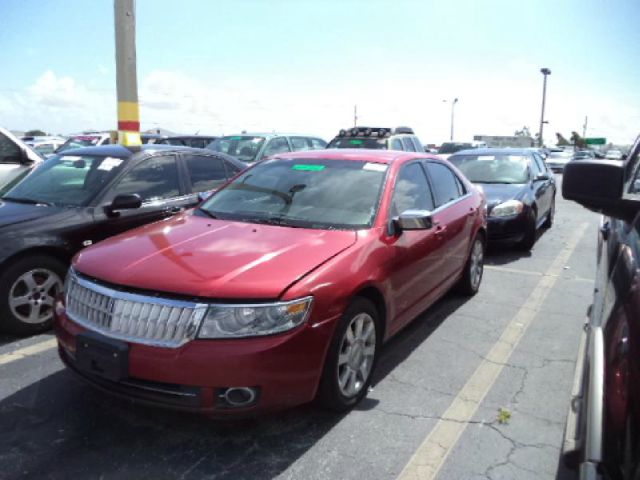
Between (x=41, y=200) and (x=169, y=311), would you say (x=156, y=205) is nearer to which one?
(x=41, y=200)

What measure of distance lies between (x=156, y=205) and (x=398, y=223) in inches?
108

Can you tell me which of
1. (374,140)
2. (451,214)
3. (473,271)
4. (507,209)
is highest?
(374,140)

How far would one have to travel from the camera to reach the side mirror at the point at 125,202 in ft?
15.5

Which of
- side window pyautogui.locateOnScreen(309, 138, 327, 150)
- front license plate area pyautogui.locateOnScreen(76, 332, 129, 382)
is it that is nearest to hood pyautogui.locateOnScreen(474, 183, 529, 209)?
side window pyautogui.locateOnScreen(309, 138, 327, 150)

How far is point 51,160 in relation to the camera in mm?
5559

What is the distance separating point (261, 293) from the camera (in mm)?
2684

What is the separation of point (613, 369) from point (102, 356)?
233 cm

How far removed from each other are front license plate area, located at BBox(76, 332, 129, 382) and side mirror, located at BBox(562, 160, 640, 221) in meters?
2.28

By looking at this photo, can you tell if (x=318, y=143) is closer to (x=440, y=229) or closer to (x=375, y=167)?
(x=440, y=229)

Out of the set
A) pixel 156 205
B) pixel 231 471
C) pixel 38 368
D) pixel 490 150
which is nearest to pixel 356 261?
pixel 231 471

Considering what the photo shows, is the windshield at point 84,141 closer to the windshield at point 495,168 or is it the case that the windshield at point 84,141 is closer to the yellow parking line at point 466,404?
the windshield at point 495,168

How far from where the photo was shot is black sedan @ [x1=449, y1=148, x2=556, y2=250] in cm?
766

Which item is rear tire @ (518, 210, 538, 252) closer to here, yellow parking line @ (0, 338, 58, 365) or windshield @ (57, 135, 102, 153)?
yellow parking line @ (0, 338, 58, 365)

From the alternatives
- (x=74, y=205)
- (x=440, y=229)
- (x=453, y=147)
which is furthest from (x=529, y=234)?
(x=453, y=147)
